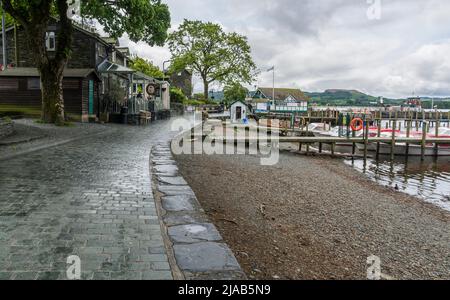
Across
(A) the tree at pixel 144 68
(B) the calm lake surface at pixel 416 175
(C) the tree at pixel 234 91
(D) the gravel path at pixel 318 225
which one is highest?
(A) the tree at pixel 144 68

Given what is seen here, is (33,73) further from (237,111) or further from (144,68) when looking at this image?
(144,68)

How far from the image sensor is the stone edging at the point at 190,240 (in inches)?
127

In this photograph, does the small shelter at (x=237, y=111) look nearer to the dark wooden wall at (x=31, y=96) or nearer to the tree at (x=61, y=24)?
the dark wooden wall at (x=31, y=96)

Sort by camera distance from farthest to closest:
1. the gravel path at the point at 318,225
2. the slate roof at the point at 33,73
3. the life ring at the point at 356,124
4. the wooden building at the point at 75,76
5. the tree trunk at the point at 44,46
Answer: the life ring at the point at 356,124 → the wooden building at the point at 75,76 → the slate roof at the point at 33,73 → the tree trunk at the point at 44,46 → the gravel path at the point at 318,225

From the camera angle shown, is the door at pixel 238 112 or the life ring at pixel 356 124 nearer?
the life ring at pixel 356 124

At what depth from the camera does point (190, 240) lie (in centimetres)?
392

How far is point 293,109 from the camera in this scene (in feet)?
218

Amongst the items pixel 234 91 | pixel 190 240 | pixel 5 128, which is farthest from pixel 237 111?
pixel 190 240

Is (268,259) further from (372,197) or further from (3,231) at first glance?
(372,197)

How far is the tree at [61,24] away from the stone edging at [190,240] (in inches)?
511

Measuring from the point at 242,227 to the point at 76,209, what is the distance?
2.51m

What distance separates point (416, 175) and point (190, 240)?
14.4 meters

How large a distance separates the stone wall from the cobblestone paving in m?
4.42

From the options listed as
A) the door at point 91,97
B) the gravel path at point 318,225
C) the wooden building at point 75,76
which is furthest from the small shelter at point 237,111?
the gravel path at point 318,225
